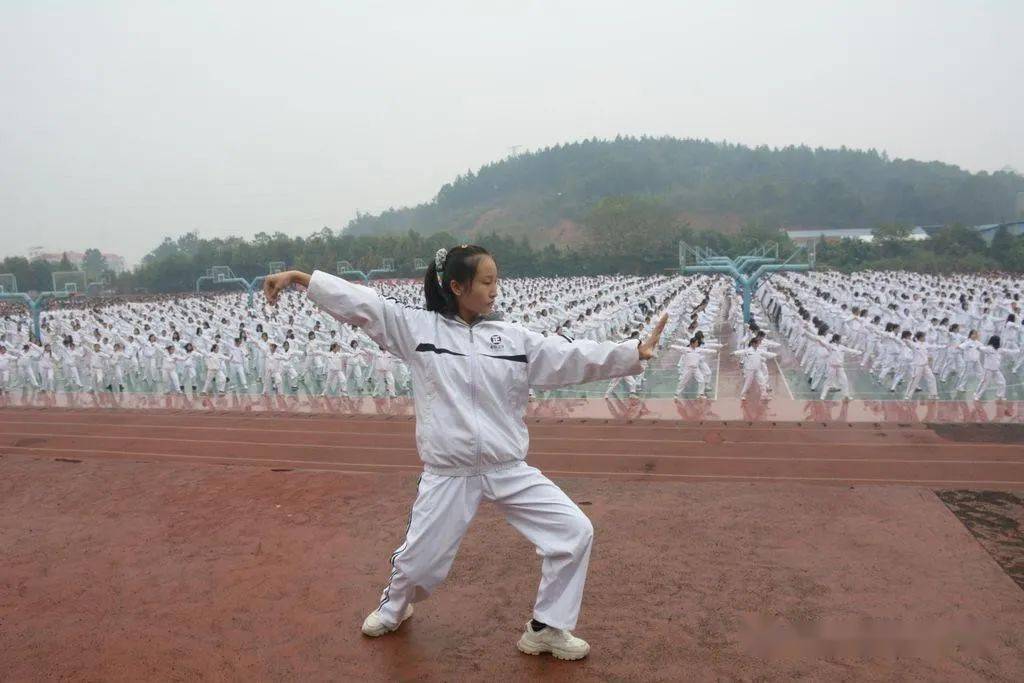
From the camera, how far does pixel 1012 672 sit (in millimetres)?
2924

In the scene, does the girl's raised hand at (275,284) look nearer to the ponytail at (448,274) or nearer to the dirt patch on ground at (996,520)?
the ponytail at (448,274)

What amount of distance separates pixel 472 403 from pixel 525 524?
570 mm

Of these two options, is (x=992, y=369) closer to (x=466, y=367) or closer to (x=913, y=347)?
(x=913, y=347)

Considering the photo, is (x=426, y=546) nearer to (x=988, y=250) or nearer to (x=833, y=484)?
(x=833, y=484)

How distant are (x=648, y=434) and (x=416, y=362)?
20.3 ft

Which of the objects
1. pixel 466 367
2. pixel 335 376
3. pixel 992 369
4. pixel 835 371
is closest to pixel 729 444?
pixel 835 371

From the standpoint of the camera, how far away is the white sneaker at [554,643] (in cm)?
302

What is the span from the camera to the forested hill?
84812 mm

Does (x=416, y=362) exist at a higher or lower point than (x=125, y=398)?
higher

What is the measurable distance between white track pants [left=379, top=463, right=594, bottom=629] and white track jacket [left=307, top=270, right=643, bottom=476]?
76mm

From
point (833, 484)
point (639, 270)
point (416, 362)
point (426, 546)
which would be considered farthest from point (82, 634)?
point (639, 270)

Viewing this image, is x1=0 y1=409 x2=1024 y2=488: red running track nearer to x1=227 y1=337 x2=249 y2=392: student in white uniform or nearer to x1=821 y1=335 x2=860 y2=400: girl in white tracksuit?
x1=821 y1=335 x2=860 y2=400: girl in white tracksuit

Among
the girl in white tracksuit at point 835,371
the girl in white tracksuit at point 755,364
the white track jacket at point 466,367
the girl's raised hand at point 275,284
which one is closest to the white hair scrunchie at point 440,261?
the white track jacket at point 466,367

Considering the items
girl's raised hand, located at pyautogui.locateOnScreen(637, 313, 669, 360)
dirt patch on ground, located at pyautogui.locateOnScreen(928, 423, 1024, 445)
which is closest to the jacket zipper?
girl's raised hand, located at pyautogui.locateOnScreen(637, 313, 669, 360)
